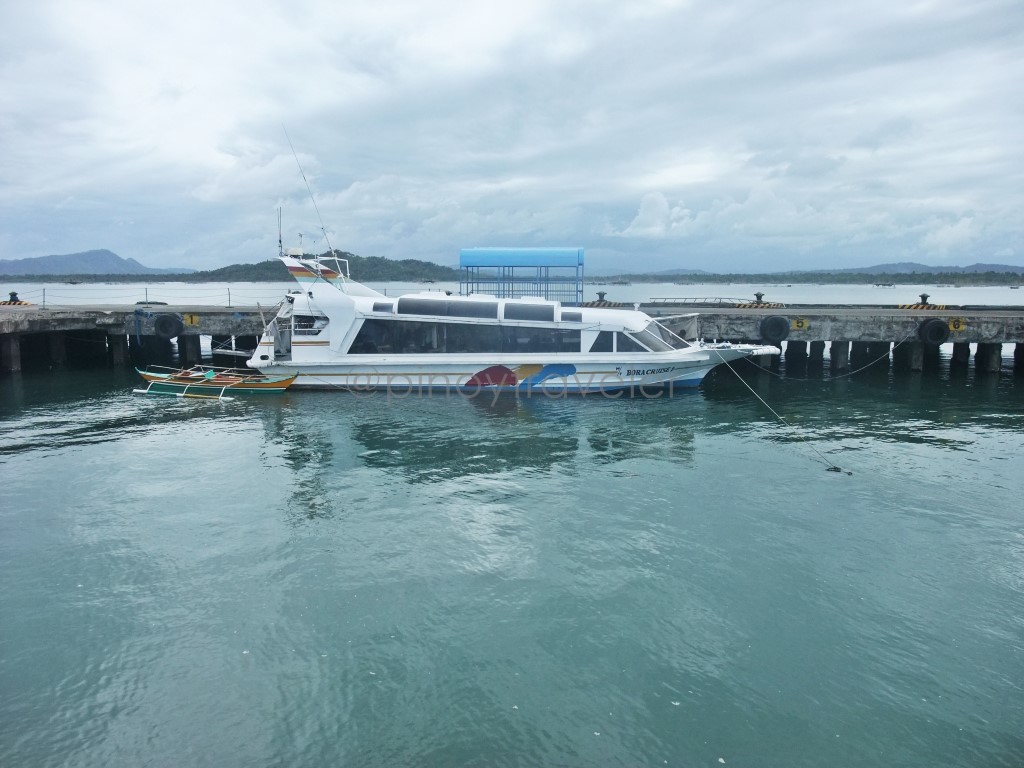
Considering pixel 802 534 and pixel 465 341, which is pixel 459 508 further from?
pixel 465 341

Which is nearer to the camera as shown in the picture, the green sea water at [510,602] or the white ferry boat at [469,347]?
the green sea water at [510,602]

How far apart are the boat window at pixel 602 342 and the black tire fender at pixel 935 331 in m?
13.1

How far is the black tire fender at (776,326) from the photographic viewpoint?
81.4ft

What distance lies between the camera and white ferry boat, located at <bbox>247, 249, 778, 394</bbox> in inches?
789

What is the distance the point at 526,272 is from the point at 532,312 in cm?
730

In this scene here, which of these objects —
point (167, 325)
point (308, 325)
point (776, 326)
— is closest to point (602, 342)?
point (776, 326)

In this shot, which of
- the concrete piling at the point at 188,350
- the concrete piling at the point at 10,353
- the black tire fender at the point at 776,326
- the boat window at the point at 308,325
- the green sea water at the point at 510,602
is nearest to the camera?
the green sea water at the point at 510,602

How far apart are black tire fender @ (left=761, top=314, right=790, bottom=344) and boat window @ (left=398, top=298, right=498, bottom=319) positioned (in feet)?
37.0

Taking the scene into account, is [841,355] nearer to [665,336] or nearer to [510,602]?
[665,336]

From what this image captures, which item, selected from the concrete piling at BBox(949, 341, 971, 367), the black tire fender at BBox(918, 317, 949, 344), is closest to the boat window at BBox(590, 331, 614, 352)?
the black tire fender at BBox(918, 317, 949, 344)

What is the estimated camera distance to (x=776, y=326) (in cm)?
2486

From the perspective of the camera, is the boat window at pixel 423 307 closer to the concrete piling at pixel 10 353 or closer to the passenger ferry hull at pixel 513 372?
the passenger ferry hull at pixel 513 372

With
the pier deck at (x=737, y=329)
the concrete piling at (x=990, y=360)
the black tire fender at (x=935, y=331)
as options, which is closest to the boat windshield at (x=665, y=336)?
the pier deck at (x=737, y=329)

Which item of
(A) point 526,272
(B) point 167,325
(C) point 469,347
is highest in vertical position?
(A) point 526,272
